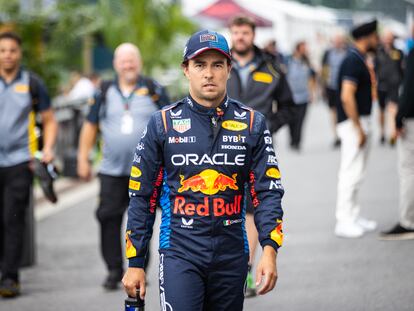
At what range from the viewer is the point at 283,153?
1912 cm

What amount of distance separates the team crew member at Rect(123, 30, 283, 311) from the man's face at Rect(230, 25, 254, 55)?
3010mm

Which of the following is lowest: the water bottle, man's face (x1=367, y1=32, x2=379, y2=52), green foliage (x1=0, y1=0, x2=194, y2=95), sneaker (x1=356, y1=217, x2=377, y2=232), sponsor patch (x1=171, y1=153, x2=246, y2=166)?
the water bottle

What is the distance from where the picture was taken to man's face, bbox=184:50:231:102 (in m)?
4.45

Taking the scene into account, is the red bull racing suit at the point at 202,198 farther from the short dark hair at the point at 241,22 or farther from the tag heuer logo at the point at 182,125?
the short dark hair at the point at 241,22

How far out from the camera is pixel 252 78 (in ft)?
25.1

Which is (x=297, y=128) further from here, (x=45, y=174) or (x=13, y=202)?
(x=13, y=202)

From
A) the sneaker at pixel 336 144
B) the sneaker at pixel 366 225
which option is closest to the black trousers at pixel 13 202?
the sneaker at pixel 366 225

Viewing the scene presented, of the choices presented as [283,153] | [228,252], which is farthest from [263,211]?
[283,153]

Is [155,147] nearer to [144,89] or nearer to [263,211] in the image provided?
[263,211]

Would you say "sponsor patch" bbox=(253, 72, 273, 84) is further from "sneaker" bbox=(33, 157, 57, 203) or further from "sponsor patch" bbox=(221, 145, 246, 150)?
"sponsor patch" bbox=(221, 145, 246, 150)

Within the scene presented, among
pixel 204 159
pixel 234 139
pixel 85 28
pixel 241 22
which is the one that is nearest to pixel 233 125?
pixel 234 139

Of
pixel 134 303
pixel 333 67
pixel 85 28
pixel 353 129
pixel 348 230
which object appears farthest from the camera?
pixel 333 67

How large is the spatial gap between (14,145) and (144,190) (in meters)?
3.65

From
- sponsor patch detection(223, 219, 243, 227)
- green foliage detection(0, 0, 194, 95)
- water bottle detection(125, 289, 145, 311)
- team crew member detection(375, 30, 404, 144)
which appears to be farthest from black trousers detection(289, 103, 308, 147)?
water bottle detection(125, 289, 145, 311)
